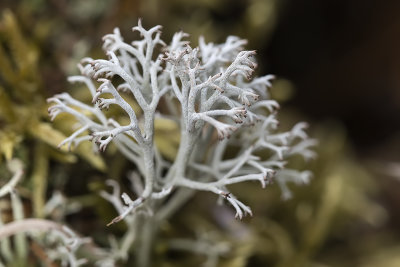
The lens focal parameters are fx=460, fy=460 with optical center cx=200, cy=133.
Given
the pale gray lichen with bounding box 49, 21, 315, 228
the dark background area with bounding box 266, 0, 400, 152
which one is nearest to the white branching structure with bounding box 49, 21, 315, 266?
the pale gray lichen with bounding box 49, 21, 315, 228

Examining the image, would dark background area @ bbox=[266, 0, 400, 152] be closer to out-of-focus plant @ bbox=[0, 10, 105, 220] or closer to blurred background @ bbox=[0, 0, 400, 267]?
blurred background @ bbox=[0, 0, 400, 267]

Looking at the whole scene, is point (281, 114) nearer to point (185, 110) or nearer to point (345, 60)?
point (345, 60)

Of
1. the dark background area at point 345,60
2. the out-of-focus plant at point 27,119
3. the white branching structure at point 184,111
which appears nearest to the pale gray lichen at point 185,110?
the white branching structure at point 184,111

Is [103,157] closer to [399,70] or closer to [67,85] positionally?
[67,85]

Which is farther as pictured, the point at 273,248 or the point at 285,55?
the point at 285,55

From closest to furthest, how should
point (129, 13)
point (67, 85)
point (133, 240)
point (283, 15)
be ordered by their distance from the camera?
1. point (133, 240)
2. point (67, 85)
3. point (129, 13)
4. point (283, 15)

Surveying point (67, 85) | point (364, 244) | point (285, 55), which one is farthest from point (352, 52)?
point (67, 85)
